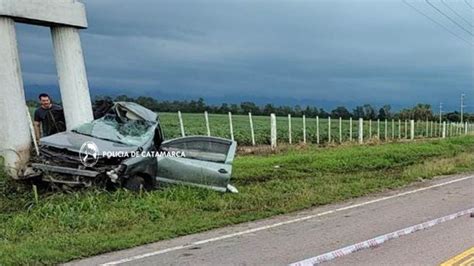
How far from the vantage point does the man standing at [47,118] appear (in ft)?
40.7

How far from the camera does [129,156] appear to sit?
10.0 m

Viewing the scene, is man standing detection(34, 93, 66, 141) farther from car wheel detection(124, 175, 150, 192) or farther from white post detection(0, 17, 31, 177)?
car wheel detection(124, 175, 150, 192)

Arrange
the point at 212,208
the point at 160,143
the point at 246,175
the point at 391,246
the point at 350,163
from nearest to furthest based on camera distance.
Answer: the point at 391,246 < the point at 212,208 < the point at 160,143 < the point at 246,175 < the point at 350,163

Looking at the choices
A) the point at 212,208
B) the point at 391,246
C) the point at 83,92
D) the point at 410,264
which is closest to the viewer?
the point at 410,264

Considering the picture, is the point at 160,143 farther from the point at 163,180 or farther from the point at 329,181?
the point at 329,181

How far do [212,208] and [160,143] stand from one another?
2398 mm

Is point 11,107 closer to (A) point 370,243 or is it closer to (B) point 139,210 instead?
(B) point 139,210

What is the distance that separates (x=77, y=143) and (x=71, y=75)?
133 inches

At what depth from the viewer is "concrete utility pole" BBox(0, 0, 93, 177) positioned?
37.2ft

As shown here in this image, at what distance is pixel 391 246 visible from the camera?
710 centimetres

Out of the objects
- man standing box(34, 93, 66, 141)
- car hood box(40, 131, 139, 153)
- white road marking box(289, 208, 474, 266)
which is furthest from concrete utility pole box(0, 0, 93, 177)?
white road marking box(289, 208, 474, 266)

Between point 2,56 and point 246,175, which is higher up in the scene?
point 2,56

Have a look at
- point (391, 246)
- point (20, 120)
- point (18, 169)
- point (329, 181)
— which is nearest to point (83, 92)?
point (20, 120)

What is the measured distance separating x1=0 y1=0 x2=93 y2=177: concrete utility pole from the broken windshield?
53.4 inches
